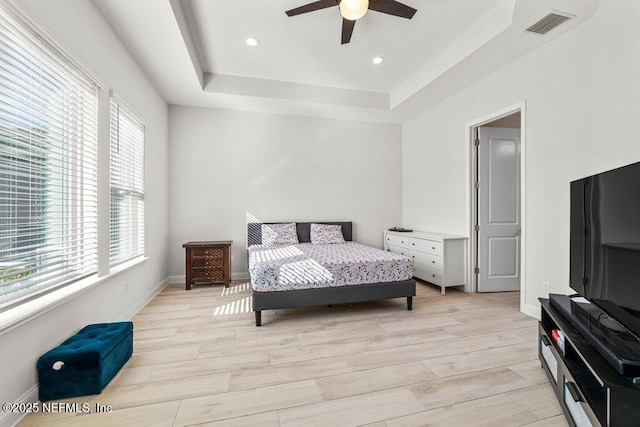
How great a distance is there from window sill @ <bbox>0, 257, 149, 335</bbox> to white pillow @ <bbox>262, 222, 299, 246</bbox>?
2.26 metres

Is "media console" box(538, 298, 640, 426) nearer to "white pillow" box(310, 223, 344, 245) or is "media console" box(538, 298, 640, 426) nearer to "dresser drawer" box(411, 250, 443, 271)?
"dresser drawer" box(411, 250, 443, 271)

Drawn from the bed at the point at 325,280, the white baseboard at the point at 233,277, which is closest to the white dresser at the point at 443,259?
the bed at the point at 325,280

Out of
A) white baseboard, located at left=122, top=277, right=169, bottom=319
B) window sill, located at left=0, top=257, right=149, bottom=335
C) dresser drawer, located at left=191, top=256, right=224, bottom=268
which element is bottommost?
white baseboard, located at left=122, top=277, right=169, bottom=319

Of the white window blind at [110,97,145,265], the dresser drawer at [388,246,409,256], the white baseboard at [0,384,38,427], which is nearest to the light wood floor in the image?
the white baseboard at [0,384,38,427]

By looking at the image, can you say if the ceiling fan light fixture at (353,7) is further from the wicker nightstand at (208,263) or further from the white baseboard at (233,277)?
the white baseboard at (233,277)

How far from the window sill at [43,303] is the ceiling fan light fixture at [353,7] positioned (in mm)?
2817

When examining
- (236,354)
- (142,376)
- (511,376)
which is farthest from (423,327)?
(142,376)

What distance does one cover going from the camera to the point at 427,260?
13.4ft

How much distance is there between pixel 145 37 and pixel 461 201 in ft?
13.6

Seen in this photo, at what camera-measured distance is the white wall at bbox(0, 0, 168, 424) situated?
156 centimetres

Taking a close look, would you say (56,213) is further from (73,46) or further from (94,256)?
(73,46)

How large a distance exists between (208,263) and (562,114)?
4.49 meters

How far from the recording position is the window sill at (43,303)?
1433 mm

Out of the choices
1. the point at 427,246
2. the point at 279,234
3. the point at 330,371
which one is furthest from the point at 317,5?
the point at 427,246
